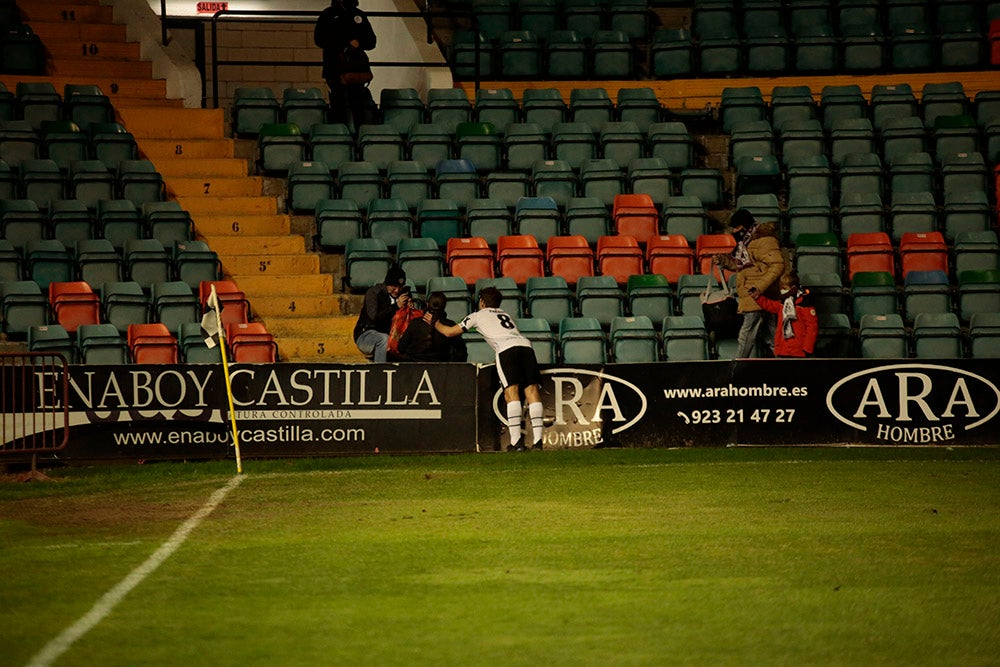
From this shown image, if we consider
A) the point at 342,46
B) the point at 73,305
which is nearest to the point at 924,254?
the point at 342,46

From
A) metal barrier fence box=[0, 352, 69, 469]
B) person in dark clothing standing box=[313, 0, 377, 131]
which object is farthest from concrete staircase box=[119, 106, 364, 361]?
metal barrier fence box=[0, 352, 69, 469]

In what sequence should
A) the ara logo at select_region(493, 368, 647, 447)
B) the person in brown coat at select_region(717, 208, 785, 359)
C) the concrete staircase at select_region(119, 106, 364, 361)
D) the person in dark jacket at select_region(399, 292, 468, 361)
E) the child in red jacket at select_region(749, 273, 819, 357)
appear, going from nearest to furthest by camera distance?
the ara logo at select_region(493, 368, 647, 447) < the person in dark jacket at select_region(399, 292, 468, 361) < the child in red jacket at select_region(749, 273, 819, 357) < the person in brown coat at select_region(717, 208, 785, 359) < the concrete staircase at select_region(119, 106, 364, 361)

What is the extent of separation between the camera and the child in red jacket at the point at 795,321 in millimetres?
14375

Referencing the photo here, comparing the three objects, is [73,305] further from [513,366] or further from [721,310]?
[721,310]

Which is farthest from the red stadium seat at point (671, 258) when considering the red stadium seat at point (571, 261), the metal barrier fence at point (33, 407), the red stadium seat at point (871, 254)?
the metal barrier fence at point (33, 407)

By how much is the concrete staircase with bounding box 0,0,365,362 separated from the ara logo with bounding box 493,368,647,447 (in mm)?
3195

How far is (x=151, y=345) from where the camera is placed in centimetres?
1445

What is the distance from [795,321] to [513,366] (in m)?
3.60

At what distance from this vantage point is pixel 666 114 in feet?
65.8

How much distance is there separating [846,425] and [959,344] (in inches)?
107

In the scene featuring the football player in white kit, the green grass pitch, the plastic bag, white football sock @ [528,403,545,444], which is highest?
the plastic bag

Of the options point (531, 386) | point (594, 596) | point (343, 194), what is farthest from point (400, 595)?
point (343, 194)

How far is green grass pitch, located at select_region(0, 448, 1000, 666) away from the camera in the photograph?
18.8 feet

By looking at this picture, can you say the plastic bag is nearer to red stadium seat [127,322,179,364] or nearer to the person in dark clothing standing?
red stadium seat [127,322,179,364]
